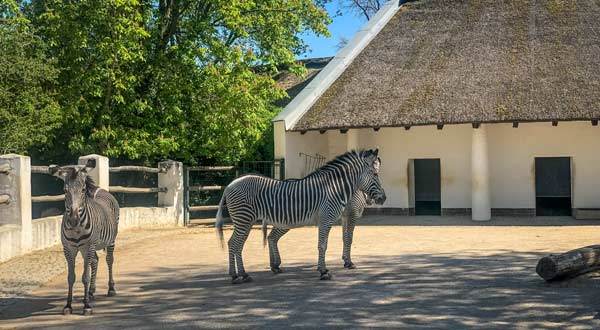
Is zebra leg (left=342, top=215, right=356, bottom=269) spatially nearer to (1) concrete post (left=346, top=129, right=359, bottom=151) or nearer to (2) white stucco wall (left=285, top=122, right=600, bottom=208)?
(2) white stucco wall (left=285, top=122, right=600, bottom=208)

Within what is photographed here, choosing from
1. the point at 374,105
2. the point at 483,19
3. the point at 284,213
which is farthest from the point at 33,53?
the point at 483,19

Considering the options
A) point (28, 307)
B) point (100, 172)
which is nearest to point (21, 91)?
point (100, 172)

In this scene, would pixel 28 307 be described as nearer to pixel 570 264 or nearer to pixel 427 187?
pixel 570 264

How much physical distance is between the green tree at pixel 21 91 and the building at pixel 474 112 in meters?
6.09

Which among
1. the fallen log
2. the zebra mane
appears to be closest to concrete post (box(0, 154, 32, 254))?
the zebra mane

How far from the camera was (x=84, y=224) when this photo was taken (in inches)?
310

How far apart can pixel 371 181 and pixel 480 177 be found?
29.4 ft

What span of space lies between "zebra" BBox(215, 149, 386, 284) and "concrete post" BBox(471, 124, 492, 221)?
880 cm

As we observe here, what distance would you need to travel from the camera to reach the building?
699 inches

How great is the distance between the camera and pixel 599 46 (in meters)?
19.1

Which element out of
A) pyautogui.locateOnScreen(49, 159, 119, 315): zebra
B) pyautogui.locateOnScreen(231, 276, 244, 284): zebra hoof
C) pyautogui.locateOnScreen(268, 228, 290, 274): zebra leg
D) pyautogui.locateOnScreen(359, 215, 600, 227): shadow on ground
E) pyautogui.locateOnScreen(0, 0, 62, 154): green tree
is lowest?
pyautogui.locateOnScreen(231, 276, 244, 284): zebra hoof

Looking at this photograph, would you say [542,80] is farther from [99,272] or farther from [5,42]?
[5,42]

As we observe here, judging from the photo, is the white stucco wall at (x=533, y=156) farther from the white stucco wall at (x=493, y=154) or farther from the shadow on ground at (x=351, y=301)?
the shadow on ground at (x=351, y=301)

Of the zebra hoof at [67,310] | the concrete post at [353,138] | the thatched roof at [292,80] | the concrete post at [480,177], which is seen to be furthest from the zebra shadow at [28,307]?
the thatched roof at [292,80]
